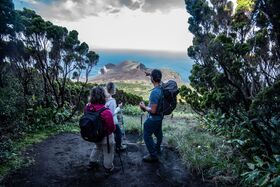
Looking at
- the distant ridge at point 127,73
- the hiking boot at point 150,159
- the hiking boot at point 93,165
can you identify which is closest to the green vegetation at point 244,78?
the hiking boot at point 150,159

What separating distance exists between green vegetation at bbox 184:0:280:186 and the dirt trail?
1.27m

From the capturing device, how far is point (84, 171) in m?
5.45

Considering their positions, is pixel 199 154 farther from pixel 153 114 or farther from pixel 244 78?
pixel 244 78

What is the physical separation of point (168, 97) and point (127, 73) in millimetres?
35433

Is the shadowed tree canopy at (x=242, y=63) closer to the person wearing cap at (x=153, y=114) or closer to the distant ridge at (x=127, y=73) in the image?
the person wearing cap at (x=153, y=114)

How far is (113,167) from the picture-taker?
18.0 ft

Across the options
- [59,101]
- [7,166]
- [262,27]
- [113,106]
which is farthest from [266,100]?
[59,101]

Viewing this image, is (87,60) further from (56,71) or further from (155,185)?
(155,185)

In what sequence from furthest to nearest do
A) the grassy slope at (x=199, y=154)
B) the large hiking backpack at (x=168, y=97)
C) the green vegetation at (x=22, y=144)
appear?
the large hiking backpack at (x=168, y=97)
the green vegetation at (x=22, y=144)
the grassy slope at (x=199, y=154)

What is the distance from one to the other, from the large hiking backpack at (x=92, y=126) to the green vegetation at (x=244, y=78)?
2.27 meters

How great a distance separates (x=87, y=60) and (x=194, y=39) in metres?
3.43

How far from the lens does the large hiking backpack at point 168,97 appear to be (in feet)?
18.8

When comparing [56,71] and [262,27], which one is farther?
[56,71]

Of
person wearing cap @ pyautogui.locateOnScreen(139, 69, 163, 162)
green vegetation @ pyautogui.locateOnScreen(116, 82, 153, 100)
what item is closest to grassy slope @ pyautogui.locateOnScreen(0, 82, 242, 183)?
person wearing cap @ pyautogui.locateOnScreen(139, 69, 163, 162)
